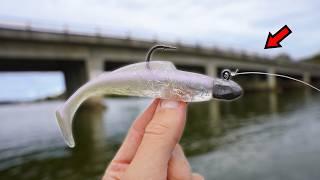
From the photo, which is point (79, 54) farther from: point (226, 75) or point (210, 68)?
point (226, 75)

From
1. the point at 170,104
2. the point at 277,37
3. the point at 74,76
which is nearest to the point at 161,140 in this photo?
the point at 170,104

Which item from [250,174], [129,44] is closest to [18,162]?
[250,174]

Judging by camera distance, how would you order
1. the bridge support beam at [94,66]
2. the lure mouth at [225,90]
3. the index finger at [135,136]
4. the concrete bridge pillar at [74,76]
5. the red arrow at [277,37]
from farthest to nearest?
the concrete bridge pillar at [74,76] → the bridge support beam at [94,66] → the index finger at [135,136] → the lure mouth at [225,90] → the red arrow at [277,37]

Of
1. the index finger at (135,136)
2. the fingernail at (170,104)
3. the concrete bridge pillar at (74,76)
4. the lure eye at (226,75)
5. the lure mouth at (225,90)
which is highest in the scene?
the lure eye at (226,75)

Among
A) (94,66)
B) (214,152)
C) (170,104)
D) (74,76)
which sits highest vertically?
(170,104)

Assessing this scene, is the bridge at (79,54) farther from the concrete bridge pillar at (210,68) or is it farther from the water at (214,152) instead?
the water at (214,152)

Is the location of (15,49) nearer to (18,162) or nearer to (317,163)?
(18,162)

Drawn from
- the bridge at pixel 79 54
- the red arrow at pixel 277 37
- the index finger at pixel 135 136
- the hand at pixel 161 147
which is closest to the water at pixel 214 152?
the index finger at pixel 135 136
